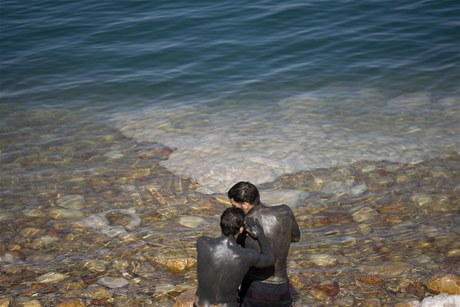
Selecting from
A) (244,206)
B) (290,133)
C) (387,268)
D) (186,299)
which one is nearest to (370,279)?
(387,268)

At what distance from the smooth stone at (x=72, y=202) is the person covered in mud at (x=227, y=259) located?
4725mm

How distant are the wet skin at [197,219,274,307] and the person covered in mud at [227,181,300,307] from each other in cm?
29

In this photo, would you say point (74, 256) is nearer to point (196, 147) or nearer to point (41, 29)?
point (196, 147)

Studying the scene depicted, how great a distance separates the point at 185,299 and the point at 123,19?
15.4 meters

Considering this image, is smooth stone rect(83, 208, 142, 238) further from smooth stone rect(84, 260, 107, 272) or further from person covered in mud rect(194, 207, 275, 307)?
person covered in mud rect(194, 207, 275, 307)

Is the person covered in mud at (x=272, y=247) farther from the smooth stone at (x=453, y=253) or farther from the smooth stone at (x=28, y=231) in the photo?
the smooth stone at (x=28, y=231)

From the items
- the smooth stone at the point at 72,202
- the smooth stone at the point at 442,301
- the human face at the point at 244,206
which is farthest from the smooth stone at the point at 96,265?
the smooth stone at the point at 442,301

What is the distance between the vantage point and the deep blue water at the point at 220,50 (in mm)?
15906

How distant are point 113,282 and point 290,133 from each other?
5.91 m

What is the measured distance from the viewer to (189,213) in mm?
9836

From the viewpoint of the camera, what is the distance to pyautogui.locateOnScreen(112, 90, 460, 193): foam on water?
37.6 ft

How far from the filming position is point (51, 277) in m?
8.12

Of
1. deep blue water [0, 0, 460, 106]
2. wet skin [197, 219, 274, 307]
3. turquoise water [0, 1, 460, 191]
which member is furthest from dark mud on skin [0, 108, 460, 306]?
deep blue water [0, 0, 460, 106]

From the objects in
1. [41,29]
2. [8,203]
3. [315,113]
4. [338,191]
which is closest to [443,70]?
[315,113]
